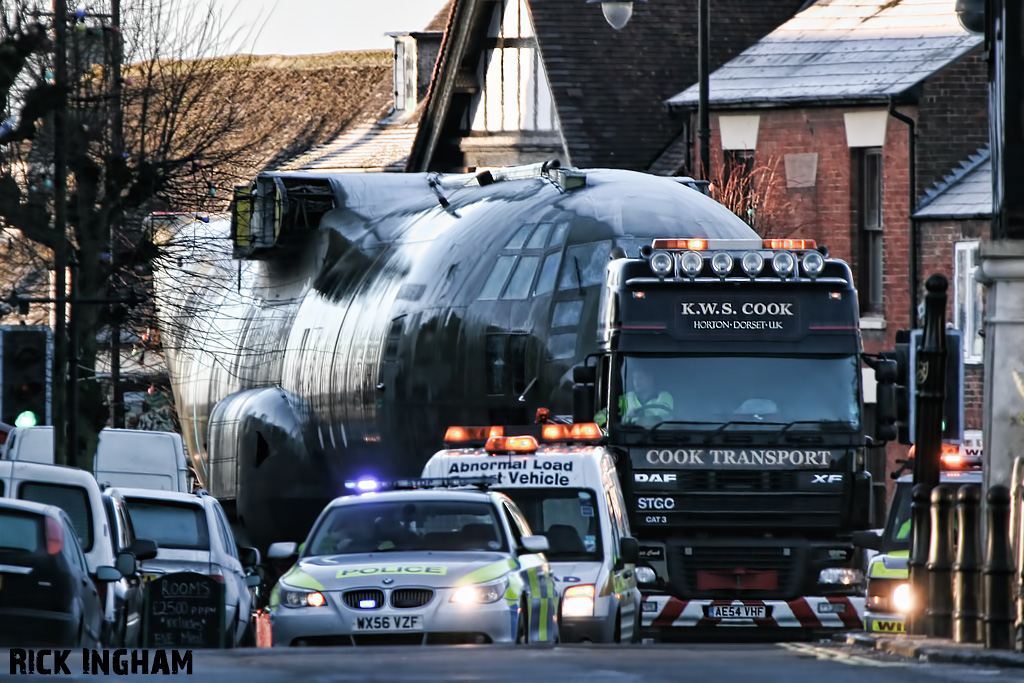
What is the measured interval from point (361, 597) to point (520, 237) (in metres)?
8.16

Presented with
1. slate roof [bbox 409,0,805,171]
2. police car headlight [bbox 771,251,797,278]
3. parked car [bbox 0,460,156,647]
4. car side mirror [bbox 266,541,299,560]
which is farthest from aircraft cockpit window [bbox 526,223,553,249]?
slate roof [bbox 409,0,805,171]

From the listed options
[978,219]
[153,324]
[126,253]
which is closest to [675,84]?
[978,219]

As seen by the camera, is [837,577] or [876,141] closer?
[837,577]

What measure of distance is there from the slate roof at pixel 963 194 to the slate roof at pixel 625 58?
855cm

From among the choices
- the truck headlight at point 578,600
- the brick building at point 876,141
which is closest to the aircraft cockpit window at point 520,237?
the truck headlight at point 578,600

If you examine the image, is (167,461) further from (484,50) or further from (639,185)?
(484,50)

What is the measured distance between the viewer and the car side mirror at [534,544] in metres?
16.4

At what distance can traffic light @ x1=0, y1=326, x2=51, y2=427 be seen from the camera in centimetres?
2436

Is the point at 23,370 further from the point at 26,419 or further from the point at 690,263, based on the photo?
the point at 690,263

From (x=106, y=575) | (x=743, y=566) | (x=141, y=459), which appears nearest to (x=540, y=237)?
(x=743, y=566)

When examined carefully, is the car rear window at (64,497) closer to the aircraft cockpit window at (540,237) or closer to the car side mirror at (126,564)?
the car side mirror at (126,564)

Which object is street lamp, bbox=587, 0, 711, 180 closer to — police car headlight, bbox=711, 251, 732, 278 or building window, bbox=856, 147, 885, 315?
building window, bbox=856, 147, 885, 315

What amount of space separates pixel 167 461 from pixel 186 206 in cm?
468

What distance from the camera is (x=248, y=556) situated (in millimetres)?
23281
